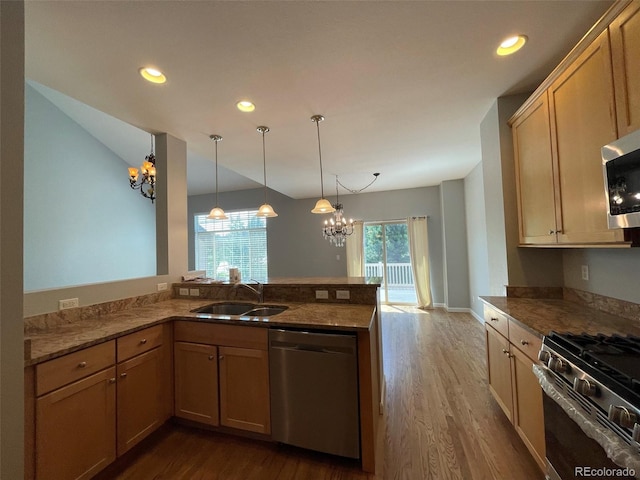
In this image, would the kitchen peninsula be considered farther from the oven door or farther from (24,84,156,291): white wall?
(24,84,156,291): white wall

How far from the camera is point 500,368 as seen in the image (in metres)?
1.93

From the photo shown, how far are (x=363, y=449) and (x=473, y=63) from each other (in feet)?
9.03

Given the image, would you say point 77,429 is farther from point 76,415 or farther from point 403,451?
point 403,451

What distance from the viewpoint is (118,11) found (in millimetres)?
1372

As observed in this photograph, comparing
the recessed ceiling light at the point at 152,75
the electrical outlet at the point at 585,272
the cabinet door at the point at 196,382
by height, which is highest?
the recessed ceiling light at the point at 152,75

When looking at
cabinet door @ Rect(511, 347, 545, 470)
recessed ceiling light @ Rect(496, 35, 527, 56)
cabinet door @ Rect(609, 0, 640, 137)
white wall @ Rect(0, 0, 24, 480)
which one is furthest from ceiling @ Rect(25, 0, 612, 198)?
cabinet door @ Rect(511, 347, 545, 470)

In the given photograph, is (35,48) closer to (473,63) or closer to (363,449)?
(473,63)

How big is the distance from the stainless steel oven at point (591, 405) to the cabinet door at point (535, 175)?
936mm

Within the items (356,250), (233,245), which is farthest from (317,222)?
(233,245)

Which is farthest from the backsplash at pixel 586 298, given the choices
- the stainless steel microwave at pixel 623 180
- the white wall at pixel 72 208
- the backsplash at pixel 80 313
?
the white wall at pixel 72 208

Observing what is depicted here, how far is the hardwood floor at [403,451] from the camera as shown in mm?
1599

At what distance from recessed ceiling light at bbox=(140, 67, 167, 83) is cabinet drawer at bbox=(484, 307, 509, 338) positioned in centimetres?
308

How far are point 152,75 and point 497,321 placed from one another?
3.21 metres

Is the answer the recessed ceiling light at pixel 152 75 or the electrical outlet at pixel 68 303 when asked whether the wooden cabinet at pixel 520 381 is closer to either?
the recessed ceiling light at pixel 152 75
